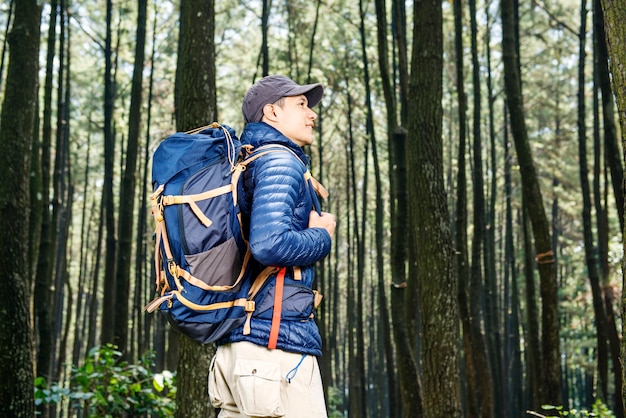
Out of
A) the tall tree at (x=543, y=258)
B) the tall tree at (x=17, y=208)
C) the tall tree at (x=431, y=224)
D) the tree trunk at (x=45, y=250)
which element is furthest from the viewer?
the tree trunk at (x=45, y=250)

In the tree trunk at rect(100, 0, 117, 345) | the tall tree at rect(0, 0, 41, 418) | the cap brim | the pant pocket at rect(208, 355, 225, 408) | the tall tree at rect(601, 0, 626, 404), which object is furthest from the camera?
the tree trunk at rect(100, 0, 117, 345)

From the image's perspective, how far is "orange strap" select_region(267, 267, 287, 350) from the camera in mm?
A: 2285

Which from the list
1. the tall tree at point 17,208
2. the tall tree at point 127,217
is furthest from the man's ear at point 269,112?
the tall tree at point 127,217

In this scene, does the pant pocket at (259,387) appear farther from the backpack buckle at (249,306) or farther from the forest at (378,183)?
the forest at (378,183)

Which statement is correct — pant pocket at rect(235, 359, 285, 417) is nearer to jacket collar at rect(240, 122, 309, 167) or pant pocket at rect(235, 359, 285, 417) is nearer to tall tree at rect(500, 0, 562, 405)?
jacket collar at rect(240, 122, 309, 167)

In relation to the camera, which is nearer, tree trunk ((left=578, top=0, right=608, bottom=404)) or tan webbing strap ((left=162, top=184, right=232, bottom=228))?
tan webbing strap ((left=162, top=184, right=232, bottom=228))

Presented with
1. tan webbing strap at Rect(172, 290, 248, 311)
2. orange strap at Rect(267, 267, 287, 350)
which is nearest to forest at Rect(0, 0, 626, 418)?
orange strap at Rect(267, 267, 287, 350)

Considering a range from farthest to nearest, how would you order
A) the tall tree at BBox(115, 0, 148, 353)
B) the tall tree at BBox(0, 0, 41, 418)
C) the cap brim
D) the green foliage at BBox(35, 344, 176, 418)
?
1. the tall tree at BBox(115, 0, 148, 353)
2. the green foliage at BBox(35, 344, 176, 418)
3. the tall tree at BBox(0, 0, 41, 418)
4. the cap brim

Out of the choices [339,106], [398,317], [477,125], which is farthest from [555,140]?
[398,317]

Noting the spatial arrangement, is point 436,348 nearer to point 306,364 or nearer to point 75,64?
point 306,364

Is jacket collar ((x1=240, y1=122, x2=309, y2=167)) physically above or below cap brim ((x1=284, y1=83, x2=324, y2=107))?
below

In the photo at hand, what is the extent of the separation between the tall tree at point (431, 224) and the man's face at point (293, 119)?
2.88 metres

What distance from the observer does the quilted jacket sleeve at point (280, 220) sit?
2.24 m

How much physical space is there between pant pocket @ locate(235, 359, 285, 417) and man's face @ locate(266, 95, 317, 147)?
0.81m
